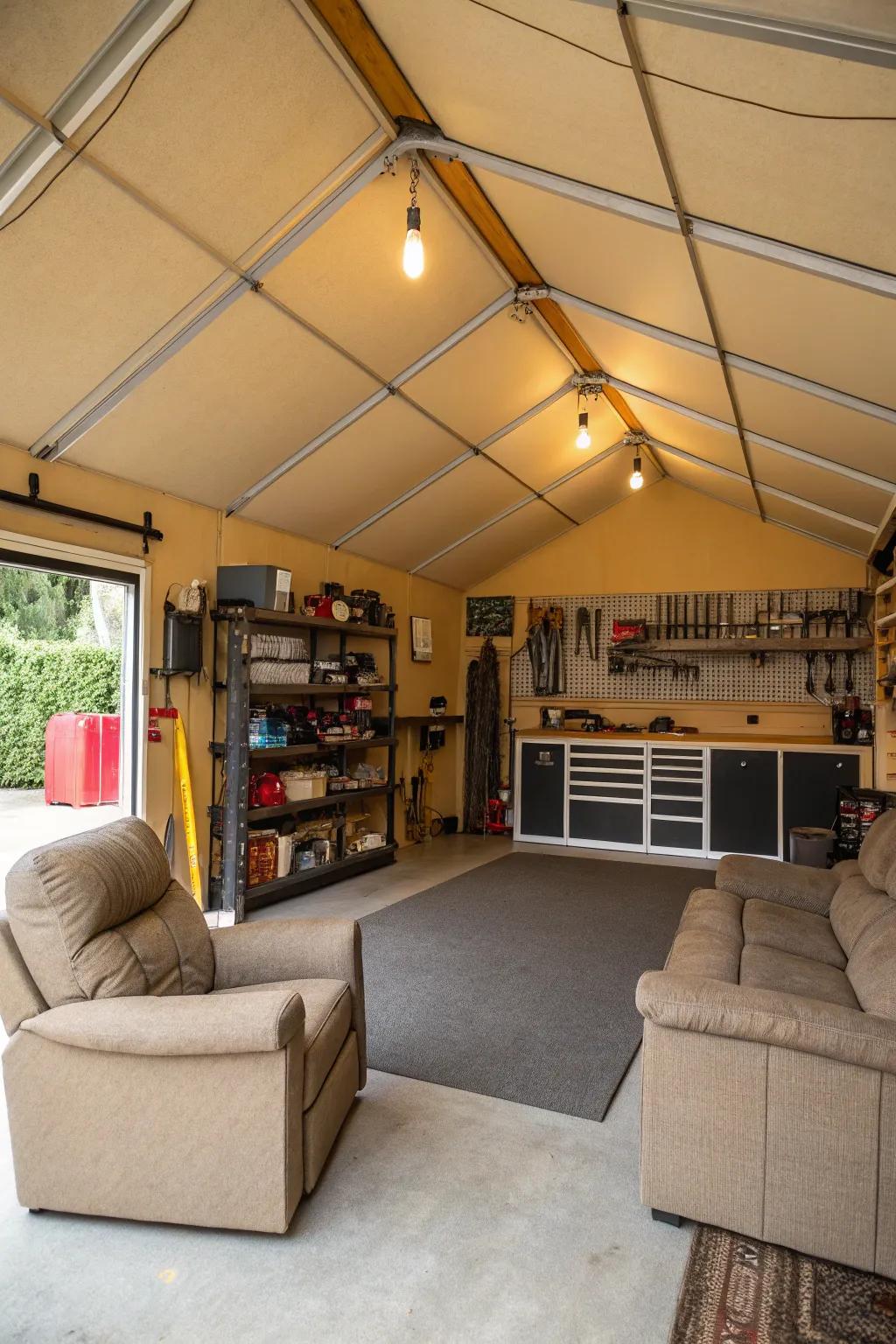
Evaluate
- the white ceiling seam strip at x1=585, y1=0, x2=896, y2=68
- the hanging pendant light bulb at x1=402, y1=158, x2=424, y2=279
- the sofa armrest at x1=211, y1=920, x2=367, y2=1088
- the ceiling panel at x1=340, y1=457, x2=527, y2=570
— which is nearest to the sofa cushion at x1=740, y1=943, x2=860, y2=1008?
the sofa armrest at x1=211, y1=920, x2=367, y2=1088

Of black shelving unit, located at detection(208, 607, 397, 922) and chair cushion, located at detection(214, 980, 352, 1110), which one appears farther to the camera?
black shelving unit, located at detection(208, 607, 397, 922)

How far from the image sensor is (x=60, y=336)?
3402 millimetres

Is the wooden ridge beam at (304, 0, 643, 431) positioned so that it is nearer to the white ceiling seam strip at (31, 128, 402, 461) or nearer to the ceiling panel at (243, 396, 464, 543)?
the white ceiling seam strip at (31, 128, 402, 461)

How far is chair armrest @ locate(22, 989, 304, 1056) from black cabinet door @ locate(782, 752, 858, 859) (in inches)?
220

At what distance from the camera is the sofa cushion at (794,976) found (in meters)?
2.53

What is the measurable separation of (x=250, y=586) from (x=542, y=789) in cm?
368

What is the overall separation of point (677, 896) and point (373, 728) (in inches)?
103

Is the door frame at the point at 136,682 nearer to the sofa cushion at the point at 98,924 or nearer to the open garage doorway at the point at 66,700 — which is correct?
the open garage doorway at the point at 66,700

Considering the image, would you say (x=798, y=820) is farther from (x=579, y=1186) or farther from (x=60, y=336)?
(x=60, y=336)

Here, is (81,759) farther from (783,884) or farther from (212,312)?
(783,884)

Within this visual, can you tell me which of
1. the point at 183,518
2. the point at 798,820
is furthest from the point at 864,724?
the point at 183,518

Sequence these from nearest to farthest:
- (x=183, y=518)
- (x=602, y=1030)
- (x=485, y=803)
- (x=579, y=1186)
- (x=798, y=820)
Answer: (x=579, y=1186)
(x=602, y=1030)
(x=183, y=518)
(x=798, y=820)
(x=485, y=803)

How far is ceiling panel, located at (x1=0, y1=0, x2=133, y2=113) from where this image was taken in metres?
2.27

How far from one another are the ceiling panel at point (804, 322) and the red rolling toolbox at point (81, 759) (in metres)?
3.71
